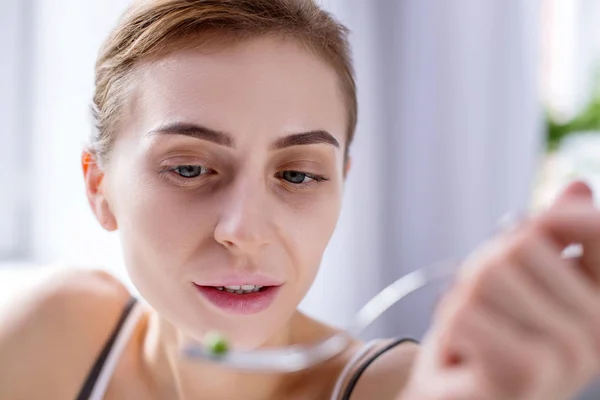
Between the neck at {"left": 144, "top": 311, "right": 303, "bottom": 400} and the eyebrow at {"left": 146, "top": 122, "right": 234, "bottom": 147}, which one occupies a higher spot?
the eyebrow at {"left": 146, "top": 122, "right": 234, "bottom": 147}

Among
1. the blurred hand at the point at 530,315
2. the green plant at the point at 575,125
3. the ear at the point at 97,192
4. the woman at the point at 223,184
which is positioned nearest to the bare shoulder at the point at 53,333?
the woman at the point at 223,184

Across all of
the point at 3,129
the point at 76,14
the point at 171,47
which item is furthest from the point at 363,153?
the point at 171,47

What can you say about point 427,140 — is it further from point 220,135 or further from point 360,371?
point 220,135

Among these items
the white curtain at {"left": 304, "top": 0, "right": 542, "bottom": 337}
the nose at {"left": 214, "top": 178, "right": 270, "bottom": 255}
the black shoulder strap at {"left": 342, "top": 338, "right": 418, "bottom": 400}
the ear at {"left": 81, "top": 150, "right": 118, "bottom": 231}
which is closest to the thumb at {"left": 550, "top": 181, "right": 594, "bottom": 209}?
the nose at {"left": 214, "top": 178, "right": 270, "bottom": 255}

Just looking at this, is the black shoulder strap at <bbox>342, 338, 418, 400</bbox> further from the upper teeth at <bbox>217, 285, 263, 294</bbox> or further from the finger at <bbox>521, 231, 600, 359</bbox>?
the finger at <bbox>521, 231, 600, 359</bbox>

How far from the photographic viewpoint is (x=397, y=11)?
209 cm

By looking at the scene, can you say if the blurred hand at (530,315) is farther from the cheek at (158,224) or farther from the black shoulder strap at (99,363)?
the black shoulder strap at (99,363)

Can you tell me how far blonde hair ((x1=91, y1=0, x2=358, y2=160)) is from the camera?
2.58 feet

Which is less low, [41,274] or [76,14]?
[76,14]

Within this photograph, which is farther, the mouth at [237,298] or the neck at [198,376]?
the neck at [198,376]

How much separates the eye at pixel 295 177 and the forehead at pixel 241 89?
0.05 m

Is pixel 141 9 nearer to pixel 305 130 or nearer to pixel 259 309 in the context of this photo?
pixel 305 130

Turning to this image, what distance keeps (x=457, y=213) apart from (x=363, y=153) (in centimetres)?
32

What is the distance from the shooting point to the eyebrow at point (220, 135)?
0.74 m
